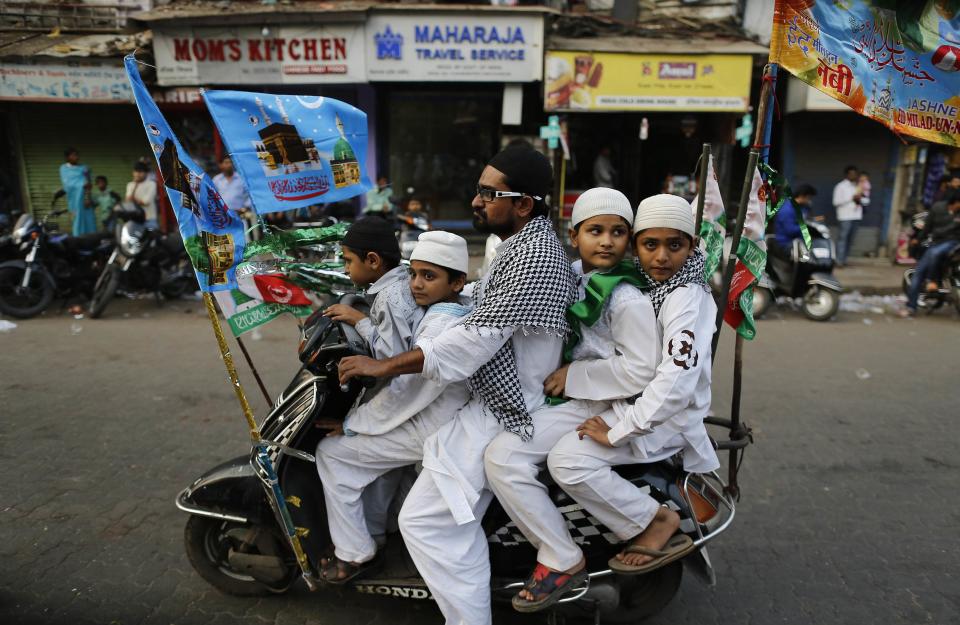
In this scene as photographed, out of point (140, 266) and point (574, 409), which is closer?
point (574, 409)

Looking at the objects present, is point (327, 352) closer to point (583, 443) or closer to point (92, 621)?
point (583, 443)

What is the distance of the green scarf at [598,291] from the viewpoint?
222 cm

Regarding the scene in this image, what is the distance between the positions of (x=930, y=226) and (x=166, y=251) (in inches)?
393

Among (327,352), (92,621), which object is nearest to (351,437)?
(327,352)

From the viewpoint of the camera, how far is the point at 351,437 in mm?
2486

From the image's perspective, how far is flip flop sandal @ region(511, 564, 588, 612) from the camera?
2.29 meters

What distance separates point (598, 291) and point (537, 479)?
2.26 ft

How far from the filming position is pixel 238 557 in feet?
8.85

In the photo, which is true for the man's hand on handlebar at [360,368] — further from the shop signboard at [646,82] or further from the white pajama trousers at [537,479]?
the shop signboard at [646,82]

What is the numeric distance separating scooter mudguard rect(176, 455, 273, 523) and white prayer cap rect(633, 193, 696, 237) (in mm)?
1786

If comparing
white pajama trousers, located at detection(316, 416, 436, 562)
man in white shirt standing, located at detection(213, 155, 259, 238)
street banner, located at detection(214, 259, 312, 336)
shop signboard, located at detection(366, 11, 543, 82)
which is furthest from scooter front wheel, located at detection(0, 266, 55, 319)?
white pajama trousers, located at detection(316, 416, 436, 562)

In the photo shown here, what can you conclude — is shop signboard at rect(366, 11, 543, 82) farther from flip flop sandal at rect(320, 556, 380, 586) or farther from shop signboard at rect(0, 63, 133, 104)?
flip flop sandal at rect(320, 556, 380, 586)

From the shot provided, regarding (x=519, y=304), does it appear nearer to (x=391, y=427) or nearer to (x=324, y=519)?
(x=391, y=427)

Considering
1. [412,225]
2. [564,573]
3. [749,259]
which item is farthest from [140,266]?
[749,259]
